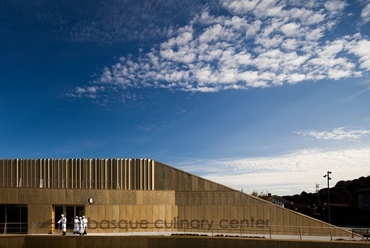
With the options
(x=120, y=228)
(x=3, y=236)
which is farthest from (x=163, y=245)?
(x=3, y=236)

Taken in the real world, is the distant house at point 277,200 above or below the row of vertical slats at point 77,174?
below

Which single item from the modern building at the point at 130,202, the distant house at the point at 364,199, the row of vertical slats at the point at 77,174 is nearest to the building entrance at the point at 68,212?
the modern building at the point at 130,202

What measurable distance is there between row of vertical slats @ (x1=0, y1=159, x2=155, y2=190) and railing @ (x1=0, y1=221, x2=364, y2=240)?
12.3 ft

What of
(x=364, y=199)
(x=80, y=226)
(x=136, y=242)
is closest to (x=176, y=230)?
(x=136, y=242)

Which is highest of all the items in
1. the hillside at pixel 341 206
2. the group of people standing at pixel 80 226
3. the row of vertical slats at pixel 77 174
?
the row of vertical slats at pixel 77 174

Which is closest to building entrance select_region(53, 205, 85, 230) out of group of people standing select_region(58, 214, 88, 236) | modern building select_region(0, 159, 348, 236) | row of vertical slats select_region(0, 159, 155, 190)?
modern building select_region(0, 159, 348, 236)

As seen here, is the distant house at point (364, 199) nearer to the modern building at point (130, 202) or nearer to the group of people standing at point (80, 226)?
the modern building at point (130, 202)

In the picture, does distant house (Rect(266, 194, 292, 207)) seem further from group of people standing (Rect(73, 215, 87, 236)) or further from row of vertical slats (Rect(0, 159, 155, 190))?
group of people standing (Rect(73, 215, 87, 236))

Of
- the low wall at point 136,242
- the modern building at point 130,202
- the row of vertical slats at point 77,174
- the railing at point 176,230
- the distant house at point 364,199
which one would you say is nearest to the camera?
the low wall at point 136,242

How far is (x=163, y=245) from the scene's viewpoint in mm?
21750

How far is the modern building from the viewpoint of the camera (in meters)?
25.1

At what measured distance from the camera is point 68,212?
26.0 meters

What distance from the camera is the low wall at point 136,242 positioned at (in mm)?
20933

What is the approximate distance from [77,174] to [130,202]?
539cm
